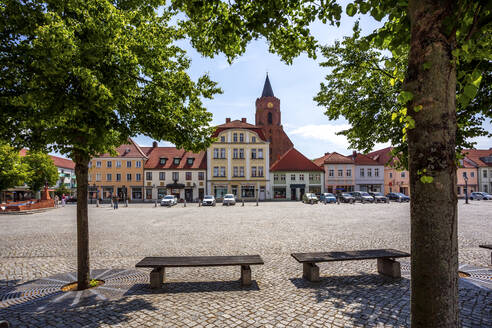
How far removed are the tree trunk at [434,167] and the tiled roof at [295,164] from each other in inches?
1954

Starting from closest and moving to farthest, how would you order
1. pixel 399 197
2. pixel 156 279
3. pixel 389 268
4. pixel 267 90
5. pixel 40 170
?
pixel 156 279, pixel 389 268, pixel 399 197, pixel 40 170, pixel 267 90

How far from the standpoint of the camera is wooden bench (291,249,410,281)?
611 cm

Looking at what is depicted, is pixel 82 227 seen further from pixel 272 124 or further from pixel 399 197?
pixel 272 124

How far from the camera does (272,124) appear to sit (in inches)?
2643

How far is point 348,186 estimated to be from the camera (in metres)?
53.8

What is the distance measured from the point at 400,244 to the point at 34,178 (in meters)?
46.7

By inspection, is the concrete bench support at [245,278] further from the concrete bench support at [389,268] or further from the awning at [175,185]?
the awning at [175,185]

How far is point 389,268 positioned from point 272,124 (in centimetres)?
6200

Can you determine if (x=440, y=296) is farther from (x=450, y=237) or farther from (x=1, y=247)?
(x=1, y=247)

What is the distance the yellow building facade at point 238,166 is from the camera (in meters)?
50.9

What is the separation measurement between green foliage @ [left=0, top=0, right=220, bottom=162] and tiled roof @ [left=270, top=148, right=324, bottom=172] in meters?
45.9

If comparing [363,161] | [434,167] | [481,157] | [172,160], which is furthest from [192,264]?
[481,157]

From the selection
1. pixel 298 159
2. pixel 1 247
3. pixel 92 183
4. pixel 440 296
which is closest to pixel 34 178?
pixel 92 183

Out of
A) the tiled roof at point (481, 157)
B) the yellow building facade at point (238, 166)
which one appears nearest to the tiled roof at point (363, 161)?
the yellow building facade at point (238, 166)
